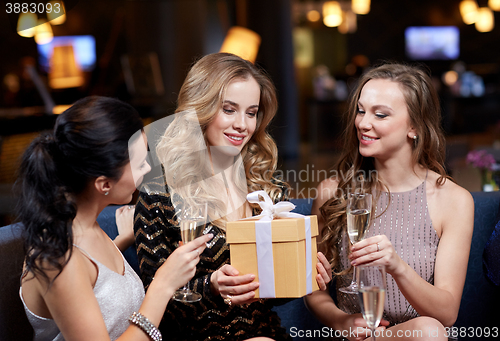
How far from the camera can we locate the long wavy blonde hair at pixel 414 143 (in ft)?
6.48

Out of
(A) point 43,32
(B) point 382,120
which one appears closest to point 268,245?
(B) point 382,120

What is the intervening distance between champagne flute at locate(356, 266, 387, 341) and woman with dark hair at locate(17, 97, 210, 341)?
471 millimetres

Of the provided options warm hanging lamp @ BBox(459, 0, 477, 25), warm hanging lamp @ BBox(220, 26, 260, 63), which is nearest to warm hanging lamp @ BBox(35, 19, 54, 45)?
warm hanging lamp @ BBox(220, 26, 260, 63)

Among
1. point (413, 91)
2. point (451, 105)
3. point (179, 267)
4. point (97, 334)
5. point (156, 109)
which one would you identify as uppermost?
point (413, 91)

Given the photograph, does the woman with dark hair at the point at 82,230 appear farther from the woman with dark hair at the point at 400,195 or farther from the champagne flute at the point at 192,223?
the woman with dark hair at the point at 400,195

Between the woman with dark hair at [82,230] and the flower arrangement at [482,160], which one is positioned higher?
the woman with dark hair at [82,230]

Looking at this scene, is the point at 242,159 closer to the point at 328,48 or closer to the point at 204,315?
the point at 204,315

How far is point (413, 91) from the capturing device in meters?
1.96

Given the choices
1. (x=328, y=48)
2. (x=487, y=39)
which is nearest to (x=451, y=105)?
(x=487, y=39)

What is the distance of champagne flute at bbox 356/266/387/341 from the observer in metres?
1.24

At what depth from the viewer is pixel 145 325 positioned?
1.37 m

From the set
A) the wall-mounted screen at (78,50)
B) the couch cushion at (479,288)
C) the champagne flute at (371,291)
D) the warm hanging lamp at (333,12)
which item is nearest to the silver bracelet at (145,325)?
the champagne flute at (371,291)

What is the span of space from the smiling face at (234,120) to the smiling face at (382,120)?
0.44 metres

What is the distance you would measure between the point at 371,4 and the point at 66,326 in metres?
13.1
